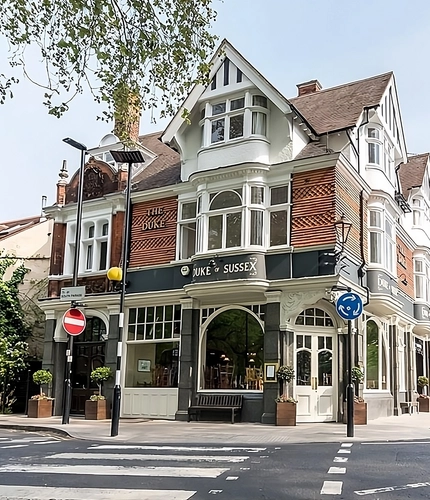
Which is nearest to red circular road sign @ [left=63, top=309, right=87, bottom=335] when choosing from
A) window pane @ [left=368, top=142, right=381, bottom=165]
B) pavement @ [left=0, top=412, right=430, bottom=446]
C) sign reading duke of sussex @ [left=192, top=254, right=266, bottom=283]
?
pavement @ [left=0, top=412, right=430, bottom=446]

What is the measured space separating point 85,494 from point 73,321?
33.5ft

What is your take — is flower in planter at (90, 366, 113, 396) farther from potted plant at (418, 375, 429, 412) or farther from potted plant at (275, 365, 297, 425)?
potted plant at (418, 375, 429, 412)

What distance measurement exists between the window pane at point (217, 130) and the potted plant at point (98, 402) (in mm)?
8605

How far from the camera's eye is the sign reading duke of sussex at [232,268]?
19.7m

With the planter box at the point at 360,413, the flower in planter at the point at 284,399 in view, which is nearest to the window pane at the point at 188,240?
the flower in planter at the point at 284,399

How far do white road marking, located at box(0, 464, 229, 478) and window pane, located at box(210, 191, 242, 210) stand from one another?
11731 millimetres

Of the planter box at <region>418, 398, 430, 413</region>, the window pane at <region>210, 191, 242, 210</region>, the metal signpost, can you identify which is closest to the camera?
the metal signpost

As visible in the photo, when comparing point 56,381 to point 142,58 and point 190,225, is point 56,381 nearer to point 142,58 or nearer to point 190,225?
point 190,225

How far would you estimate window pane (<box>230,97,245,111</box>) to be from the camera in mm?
21344

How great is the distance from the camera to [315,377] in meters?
20.2

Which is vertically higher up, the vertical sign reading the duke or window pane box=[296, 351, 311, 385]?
the vertical sign reading the duke

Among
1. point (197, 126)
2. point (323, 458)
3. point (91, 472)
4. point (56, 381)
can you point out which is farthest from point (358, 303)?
point (56, 381)

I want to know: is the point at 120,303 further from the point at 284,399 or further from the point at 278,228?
the point at 278,228

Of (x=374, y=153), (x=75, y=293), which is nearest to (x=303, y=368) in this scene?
(x=75, y=293)
